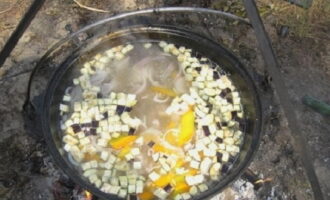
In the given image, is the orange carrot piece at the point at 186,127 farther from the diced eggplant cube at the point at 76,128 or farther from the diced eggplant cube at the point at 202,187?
the diced eggplant cube at the point at 76,128

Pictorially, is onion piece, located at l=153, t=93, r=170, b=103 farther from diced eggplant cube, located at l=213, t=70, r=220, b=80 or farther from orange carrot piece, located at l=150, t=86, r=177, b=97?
diced eggplant cube, located at l=213, t=70, r=220, b=80

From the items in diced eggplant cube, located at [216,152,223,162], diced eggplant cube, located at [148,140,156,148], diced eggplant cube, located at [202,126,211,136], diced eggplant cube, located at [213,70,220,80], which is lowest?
diced eggplant cube, located at [216,152,223,162]

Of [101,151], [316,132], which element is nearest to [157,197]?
[101,151]

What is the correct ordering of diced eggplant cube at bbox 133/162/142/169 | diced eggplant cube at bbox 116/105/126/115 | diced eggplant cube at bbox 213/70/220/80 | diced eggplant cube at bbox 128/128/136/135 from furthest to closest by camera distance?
→ diced eggplant cube at bbox 213/70/220/80, diced eggplant cube at bbox 116/105/126/115, diced eggplant cube at bbox 128/128/136/135, diced eggplant cube at bbox 133/162/142/169

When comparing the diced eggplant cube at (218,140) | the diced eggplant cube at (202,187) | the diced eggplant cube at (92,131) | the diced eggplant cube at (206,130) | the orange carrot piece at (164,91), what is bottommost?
the diced eggplant cube at (202,187)

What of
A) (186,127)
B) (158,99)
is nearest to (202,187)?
(186,127)

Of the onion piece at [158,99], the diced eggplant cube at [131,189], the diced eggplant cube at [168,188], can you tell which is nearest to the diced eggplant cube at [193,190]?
the diced eggplant cube at [168,188]

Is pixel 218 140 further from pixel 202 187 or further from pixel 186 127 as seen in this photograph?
pixel 202 187

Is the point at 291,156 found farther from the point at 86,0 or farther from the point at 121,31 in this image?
the point at 86,0

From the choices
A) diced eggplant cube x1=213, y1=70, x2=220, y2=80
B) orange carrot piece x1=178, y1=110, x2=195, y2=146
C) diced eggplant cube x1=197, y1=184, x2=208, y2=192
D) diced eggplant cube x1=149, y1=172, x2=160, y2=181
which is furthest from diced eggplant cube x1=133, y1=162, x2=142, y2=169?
diced eggplant cube x1=213, y1=70, x2=220, y2=80
